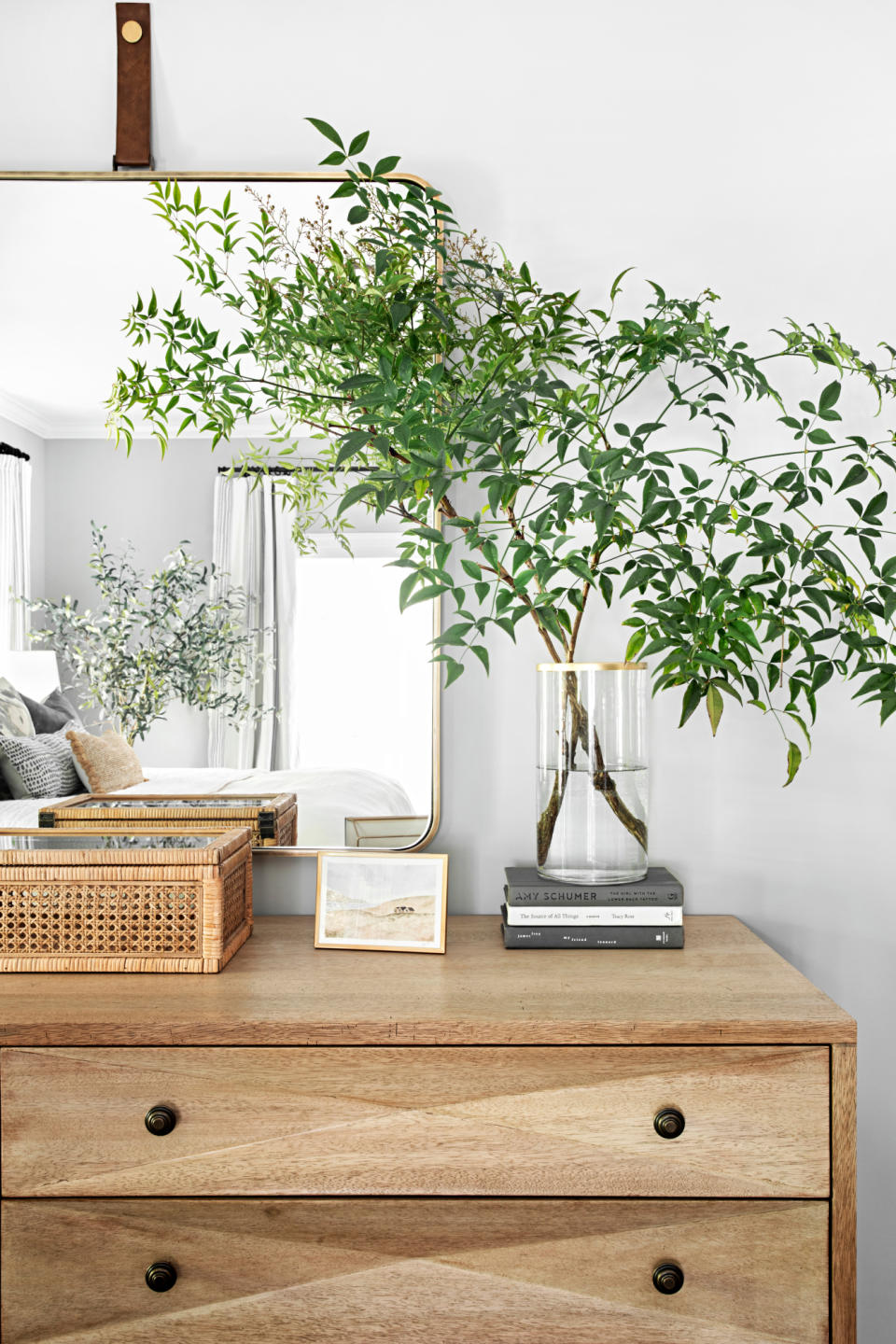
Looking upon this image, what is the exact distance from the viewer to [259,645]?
1486 mm

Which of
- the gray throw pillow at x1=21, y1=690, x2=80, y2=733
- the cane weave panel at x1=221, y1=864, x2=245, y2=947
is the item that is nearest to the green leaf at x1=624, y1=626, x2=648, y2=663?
the cane weave panel at x1=221, y1=864, x2=245, y2=947

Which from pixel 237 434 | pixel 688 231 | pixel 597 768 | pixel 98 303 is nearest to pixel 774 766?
pixel 597 768

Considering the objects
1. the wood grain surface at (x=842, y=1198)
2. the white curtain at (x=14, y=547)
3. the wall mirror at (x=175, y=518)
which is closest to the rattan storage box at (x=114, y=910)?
the wall mirror at (x=175, y=518)

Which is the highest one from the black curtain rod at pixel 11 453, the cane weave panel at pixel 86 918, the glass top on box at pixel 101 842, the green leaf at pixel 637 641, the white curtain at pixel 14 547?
the black curtain rod at pixel 11 453

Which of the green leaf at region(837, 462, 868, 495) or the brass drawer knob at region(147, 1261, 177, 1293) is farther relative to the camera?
the green leaf at region(837, 462, 868, 495)

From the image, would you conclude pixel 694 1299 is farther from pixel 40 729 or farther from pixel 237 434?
pixel 237 434

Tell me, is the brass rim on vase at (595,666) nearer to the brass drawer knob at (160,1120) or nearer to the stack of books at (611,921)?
the stack of books at (611,921)

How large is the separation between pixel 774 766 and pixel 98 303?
1.34 m

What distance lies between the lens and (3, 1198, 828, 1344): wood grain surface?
1.04 m

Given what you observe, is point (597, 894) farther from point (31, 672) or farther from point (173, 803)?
point (31, 672)

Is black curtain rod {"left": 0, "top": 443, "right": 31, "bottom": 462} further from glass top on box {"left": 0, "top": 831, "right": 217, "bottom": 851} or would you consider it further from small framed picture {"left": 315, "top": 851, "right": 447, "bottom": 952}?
small framed picture {"left": 315, "top": 851, "right": 447, "bottom": 952}

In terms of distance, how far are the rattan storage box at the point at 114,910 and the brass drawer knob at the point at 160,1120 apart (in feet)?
0.63

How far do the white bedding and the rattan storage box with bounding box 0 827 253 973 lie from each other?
0.26 m

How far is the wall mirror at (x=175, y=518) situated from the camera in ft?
4.86
